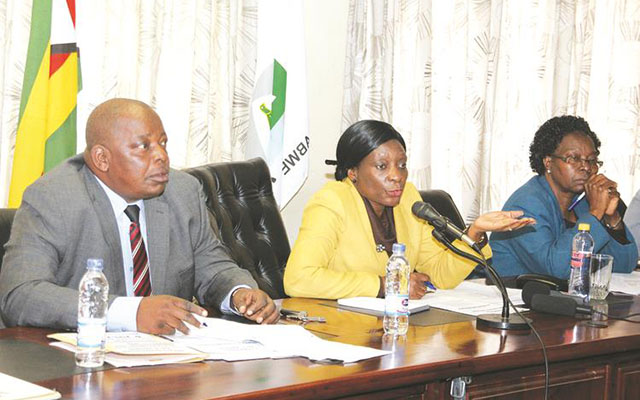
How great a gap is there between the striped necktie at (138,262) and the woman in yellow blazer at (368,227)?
1.66 feet

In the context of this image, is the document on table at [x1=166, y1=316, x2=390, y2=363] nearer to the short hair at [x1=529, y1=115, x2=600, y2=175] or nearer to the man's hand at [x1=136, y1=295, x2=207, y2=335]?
the man's hand at [x1=136, y1=295, x2=207, y2=335]

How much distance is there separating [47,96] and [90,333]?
186cm

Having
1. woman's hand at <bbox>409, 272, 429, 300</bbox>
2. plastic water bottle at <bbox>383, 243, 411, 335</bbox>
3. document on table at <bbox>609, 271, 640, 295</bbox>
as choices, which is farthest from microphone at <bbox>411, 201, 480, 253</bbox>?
document on table at <bbox>609, 271, 640, 295</bbox>

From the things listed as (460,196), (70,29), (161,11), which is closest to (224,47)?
(161,11)

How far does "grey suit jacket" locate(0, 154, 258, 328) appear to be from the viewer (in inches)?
83.5

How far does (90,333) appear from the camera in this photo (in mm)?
1679

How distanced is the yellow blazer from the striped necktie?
0.51 meters

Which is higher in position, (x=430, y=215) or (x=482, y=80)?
(x=482, y=80)

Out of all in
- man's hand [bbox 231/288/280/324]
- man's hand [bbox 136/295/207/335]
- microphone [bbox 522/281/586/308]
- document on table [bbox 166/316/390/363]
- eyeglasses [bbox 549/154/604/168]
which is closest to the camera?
document on table [bbox 166/316/390/363]

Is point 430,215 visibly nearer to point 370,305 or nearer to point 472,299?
point 370,305

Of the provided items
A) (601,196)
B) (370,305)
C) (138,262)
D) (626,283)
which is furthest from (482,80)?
(138,262)

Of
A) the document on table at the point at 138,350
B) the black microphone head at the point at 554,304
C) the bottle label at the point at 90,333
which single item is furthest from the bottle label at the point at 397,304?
the bottle label at the point at 90,333

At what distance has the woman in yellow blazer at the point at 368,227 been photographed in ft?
9.07

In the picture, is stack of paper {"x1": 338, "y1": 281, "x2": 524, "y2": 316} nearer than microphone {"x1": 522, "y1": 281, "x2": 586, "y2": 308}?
Yes
